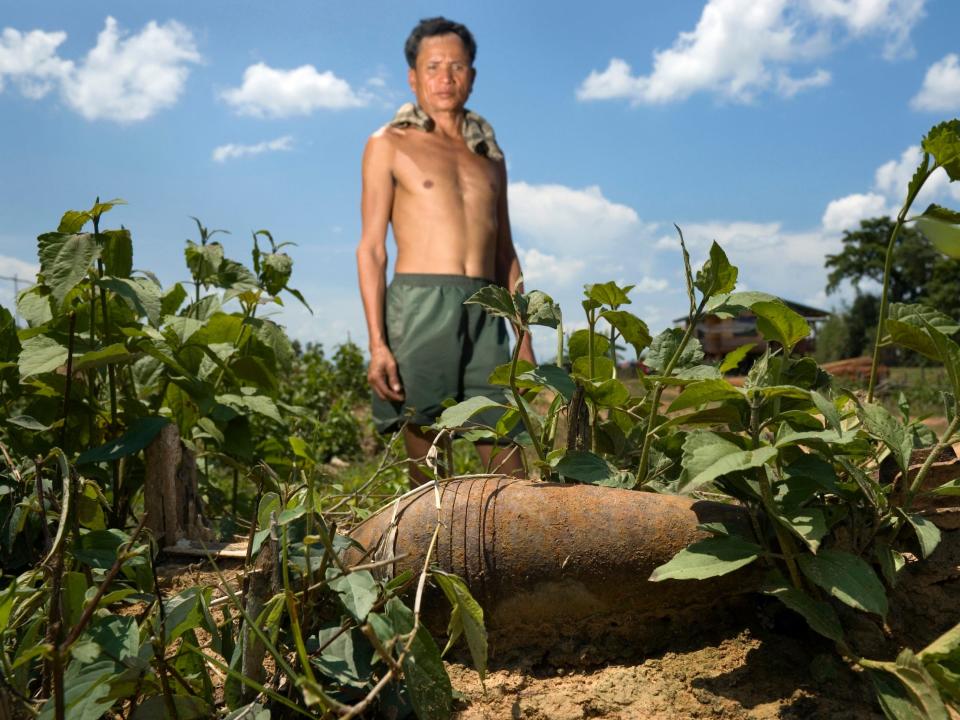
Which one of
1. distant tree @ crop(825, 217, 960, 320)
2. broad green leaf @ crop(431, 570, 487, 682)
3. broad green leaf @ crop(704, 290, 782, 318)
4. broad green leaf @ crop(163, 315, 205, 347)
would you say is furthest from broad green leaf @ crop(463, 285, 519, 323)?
distant tree @ crop(825, 217, 960, 320)

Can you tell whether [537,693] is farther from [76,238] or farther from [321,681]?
[76,238]

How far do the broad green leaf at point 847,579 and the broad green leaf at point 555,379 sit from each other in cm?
51

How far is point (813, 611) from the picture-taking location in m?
1.48

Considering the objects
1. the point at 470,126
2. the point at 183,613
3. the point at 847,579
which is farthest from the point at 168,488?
the point at 470,126

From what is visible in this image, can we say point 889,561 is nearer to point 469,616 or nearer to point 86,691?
point 469,616

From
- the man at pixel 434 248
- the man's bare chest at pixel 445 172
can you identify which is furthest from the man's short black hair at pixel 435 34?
the man's bare chest at pixel 445 172

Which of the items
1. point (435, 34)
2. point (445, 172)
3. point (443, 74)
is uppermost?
point (435, 34)

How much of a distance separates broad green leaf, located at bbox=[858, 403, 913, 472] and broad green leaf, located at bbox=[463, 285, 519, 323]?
0.68m

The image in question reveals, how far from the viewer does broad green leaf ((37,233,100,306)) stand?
1898 millimetres

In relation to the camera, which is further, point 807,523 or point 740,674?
point 740,674

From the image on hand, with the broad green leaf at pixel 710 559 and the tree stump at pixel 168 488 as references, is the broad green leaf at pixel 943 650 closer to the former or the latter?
the broad green leaf at pixel 710 559

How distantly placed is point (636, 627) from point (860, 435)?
588 millimetres

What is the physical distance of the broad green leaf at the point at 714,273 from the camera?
1.54m

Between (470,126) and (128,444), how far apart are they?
248cm
